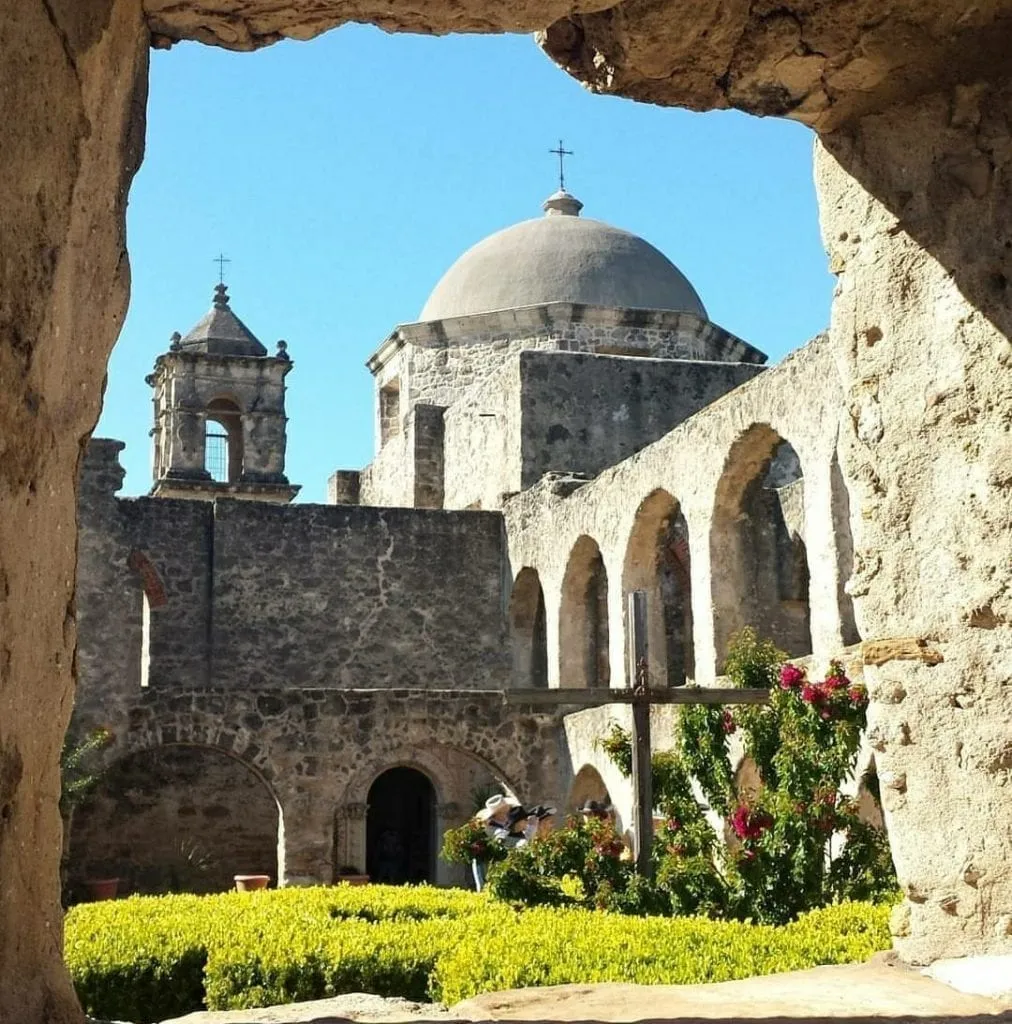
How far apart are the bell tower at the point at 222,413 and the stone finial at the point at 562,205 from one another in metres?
5.01

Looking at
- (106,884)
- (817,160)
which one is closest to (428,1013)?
(817,160)

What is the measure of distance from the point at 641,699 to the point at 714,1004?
6463 millimetres

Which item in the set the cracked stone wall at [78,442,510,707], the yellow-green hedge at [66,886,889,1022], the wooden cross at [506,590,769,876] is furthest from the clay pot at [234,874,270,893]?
the wooden cross at [506,590,769,876]

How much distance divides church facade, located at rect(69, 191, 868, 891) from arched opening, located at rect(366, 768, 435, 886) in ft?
0.12

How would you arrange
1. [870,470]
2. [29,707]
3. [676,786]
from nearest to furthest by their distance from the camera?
[29,707], [870,470], [676,786]

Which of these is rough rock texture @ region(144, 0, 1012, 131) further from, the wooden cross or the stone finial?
the stone finial

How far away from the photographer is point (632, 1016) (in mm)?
3740

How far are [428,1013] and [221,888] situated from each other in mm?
15315

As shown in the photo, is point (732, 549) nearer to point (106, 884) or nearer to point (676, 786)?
point (676, 786)

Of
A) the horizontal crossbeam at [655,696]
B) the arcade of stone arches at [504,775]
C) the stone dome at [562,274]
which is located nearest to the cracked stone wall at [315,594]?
the arcade of stone arches at [504,775]

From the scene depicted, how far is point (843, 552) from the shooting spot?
1246 cm

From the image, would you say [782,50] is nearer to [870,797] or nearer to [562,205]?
[870,797]

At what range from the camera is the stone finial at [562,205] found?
2720cm

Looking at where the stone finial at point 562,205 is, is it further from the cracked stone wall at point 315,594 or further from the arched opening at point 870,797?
the arched opening at point 870,797
